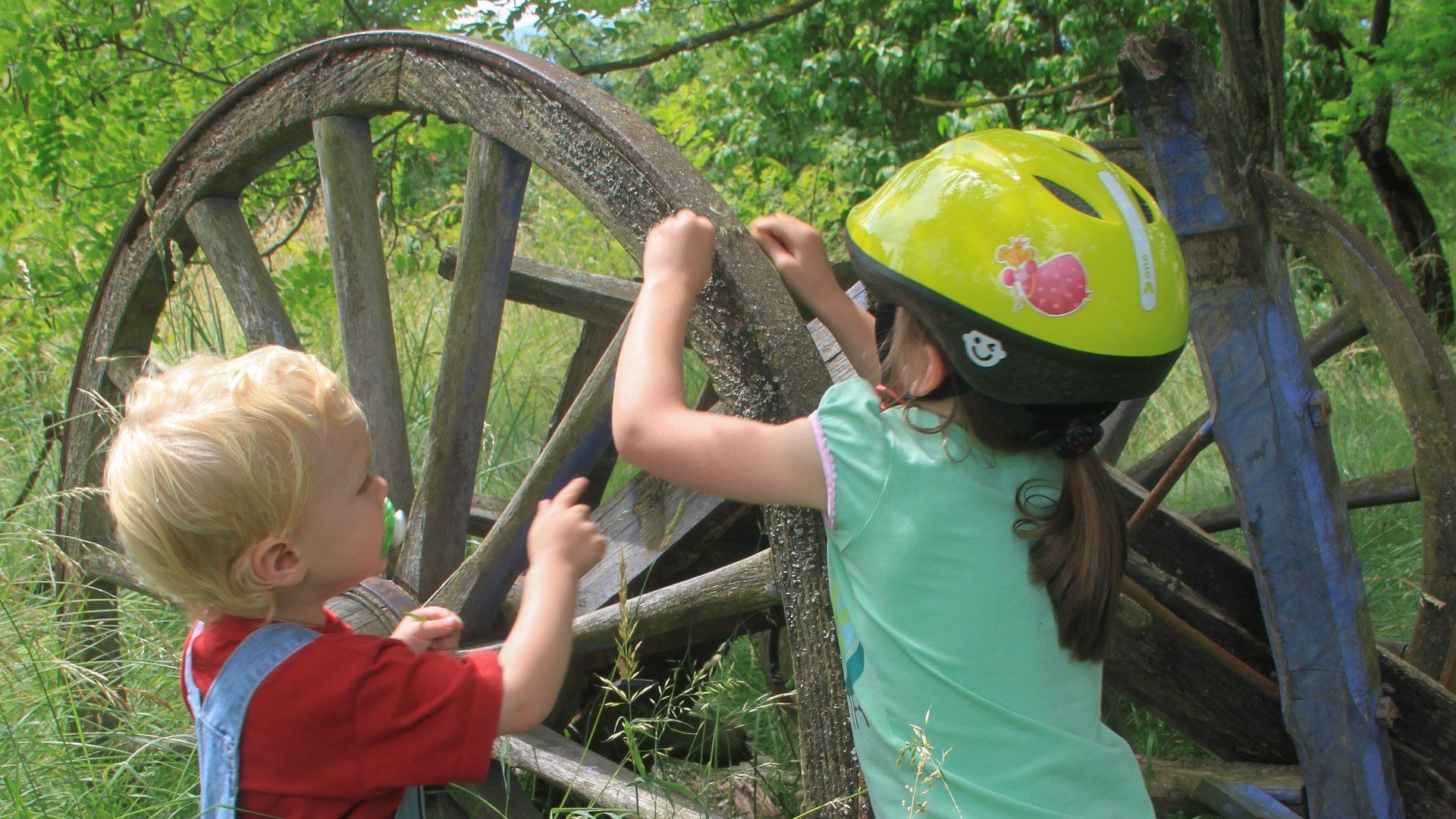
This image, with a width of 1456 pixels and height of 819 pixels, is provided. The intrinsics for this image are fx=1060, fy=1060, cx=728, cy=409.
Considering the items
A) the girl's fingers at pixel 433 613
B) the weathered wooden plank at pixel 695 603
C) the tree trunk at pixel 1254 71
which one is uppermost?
the tree trunk at pixel 1254 71

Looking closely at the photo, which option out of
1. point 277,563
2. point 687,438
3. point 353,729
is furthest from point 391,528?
point 687,438

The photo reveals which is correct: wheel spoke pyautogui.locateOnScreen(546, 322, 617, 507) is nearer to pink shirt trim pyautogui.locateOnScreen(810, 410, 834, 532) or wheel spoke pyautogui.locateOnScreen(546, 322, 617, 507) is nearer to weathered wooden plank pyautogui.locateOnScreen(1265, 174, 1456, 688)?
pink shirt trim pyautogui.locateOnScreen(810, 410, 834, 532)

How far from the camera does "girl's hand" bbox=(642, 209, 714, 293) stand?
1462 millimetres

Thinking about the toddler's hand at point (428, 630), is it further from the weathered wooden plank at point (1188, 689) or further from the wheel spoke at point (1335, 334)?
the wheel spoke at point (1335, 334)

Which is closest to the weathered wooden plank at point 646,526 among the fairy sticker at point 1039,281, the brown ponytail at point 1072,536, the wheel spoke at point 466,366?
the wheel spoke at point 466,366

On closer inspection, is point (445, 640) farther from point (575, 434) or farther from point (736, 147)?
point (736, 147)

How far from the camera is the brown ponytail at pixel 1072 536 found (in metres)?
1.32

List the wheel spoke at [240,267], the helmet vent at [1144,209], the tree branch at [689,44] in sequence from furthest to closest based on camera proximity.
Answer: the tree branch at [689,44], the wheel spoke at [240,267], the helmet vent at [1144,209]

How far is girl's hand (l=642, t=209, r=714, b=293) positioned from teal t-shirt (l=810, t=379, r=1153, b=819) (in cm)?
28

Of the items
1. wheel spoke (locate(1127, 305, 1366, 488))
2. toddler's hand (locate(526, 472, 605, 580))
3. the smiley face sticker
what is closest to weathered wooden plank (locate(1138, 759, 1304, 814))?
wheel spoke (locate(1127, 305, 1366, 488))

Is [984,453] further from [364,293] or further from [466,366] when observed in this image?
[364,293]

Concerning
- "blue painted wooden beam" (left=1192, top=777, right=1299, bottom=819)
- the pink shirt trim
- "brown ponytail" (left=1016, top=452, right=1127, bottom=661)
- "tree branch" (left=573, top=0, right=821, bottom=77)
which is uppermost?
"tree branch" (left=573, top=0, right=821, bottom=77)

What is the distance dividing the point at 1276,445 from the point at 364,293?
1.67m

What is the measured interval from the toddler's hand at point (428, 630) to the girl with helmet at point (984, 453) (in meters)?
0.42
